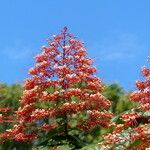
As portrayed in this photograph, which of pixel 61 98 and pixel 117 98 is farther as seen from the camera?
pixel 117 98

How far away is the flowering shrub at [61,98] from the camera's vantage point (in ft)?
61.8

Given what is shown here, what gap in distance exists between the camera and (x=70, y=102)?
61.6 ft


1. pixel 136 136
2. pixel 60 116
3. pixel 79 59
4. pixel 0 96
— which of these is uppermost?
pixel 0 96

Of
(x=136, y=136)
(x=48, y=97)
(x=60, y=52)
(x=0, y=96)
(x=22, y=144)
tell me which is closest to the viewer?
(x=136, y=136)

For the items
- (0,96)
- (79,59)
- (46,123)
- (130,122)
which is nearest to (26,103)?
(46,123)

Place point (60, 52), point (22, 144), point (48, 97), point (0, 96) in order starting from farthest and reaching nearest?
1. point (0, 96)
2. point (22, 144)
3. point (60, 52)
4. point (48, 97)

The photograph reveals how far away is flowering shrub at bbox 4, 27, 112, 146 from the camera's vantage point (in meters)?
18.8

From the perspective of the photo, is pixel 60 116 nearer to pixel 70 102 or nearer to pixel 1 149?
pixel 70 102

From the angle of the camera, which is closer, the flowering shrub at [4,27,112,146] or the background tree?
the flowering shrub at [4,27,112,146]

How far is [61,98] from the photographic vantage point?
62.1ft

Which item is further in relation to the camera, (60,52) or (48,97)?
(60,52)

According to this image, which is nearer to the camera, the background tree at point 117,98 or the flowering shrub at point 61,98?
the flowering shrub at point 61,98

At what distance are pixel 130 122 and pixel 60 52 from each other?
7667 mm

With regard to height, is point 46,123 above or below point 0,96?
below
